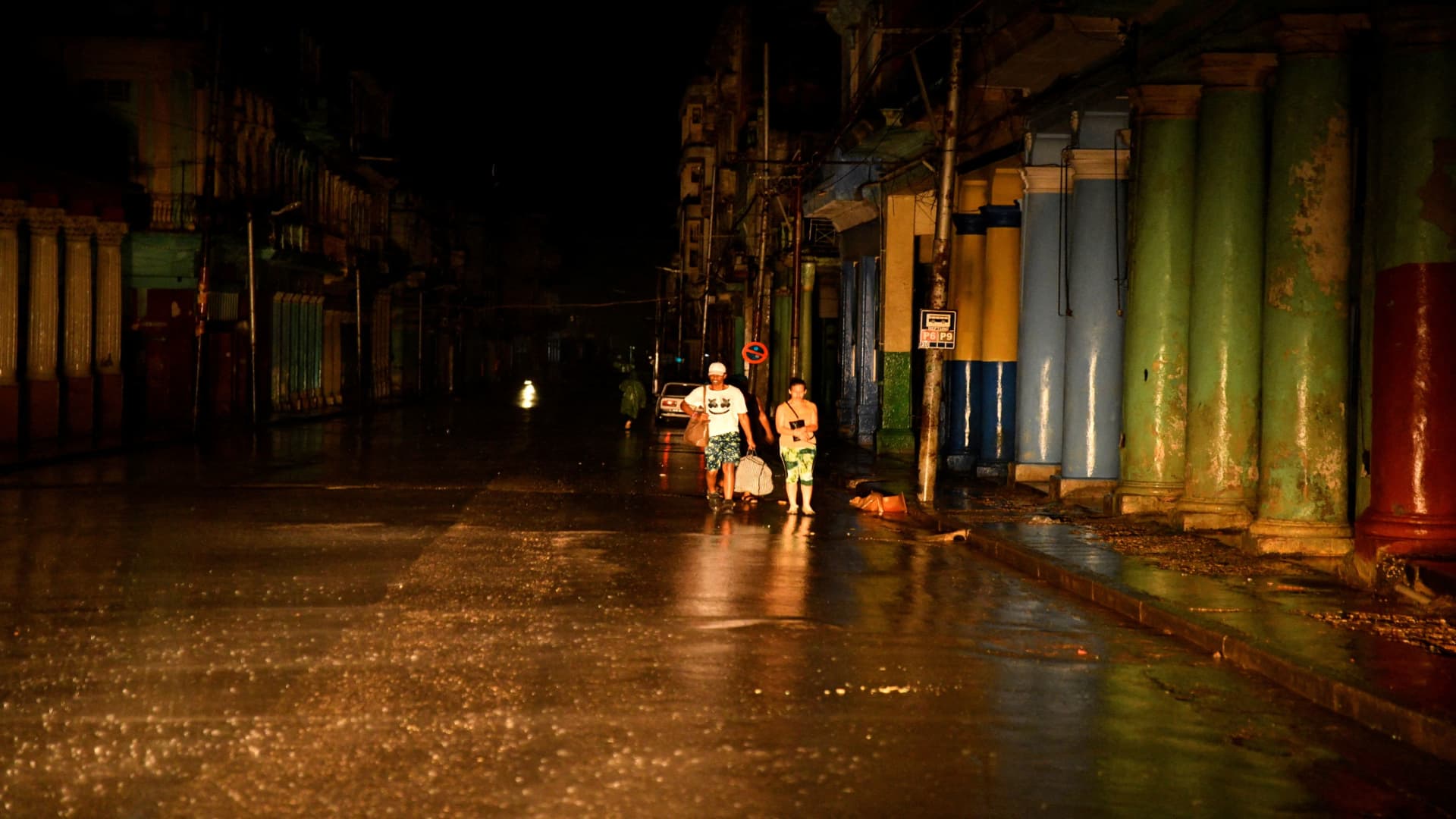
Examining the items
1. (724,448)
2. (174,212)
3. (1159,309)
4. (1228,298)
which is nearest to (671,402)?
(174,212)

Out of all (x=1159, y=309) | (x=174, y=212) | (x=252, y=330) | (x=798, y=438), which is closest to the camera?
(x=1159, y=309)

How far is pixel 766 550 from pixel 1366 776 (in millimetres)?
8962

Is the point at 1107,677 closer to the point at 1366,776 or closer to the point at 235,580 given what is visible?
the point at 1366,776

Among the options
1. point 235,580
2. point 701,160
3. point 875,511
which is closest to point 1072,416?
point 875,511

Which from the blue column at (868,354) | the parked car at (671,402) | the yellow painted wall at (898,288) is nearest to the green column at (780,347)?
the parked car at (671,402)

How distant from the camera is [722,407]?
20.9 m

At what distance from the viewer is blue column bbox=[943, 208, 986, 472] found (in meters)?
28.0

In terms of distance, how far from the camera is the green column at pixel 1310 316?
14.6 m

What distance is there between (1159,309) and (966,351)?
389 inches

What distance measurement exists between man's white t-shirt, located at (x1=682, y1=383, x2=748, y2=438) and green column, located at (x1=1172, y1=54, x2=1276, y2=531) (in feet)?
20.3

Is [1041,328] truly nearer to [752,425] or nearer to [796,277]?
[752,425]

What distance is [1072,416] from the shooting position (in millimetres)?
20938

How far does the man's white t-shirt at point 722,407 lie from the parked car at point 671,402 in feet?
85.9

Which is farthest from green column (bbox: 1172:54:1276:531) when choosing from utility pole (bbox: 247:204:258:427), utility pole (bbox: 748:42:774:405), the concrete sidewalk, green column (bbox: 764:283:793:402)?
green column (bbox: 764:283:793:402)
